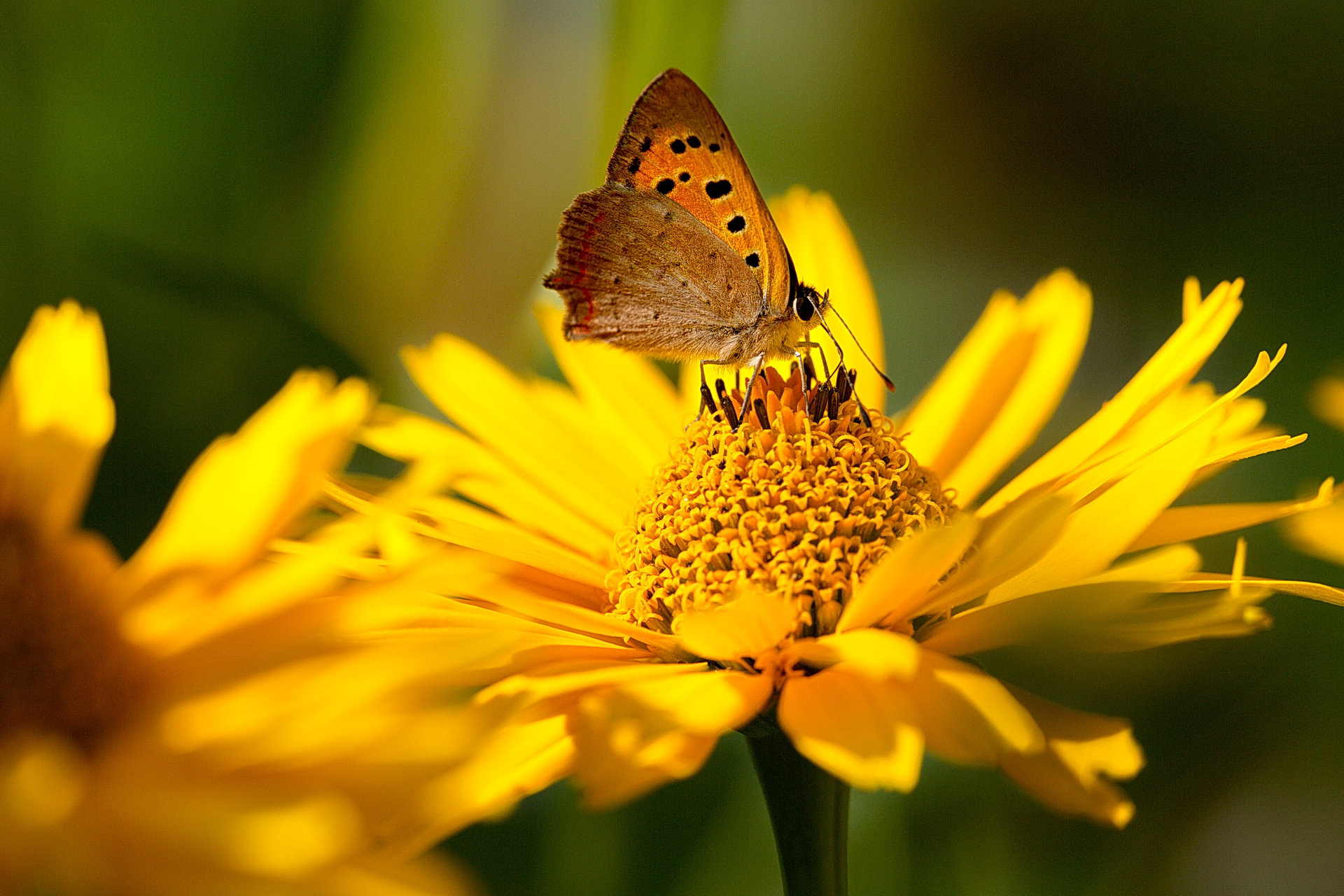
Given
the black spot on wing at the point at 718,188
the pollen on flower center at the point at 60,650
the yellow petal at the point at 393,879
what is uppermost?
the black spot on wing at the point at 718,188

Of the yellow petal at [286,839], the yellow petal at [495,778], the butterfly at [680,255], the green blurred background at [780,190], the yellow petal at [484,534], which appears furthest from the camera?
the green blurred background at [780,190]

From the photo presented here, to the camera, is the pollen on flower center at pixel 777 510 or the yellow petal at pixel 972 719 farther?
the pollen on flower center at pixel 777 510

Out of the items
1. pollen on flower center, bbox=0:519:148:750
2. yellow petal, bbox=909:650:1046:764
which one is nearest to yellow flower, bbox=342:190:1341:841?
yellow petal, bbox=909:650:1046:764

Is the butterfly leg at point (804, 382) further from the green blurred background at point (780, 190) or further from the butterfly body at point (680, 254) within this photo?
the green blurred background at point (780, 190)

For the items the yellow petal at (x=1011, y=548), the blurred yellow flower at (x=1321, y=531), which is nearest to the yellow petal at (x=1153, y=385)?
the blurred yellow flower at (x=1321, y=531)

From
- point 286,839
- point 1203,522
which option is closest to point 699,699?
point 286,839

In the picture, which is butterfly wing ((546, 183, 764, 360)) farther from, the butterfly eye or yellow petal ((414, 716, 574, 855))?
yellow petal ((414, 716, 574, 855))

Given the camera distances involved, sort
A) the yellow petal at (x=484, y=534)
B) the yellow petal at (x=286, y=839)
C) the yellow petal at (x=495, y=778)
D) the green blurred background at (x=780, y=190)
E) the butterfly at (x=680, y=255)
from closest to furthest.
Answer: the yellow petal at (x=286, y=839)
the yellow petal at (x=495, y=778)
the yellow petal at (x=484, y=534)
the butterfly at (x=680, y=255)
the green blurred background at (x=780, y=190)
